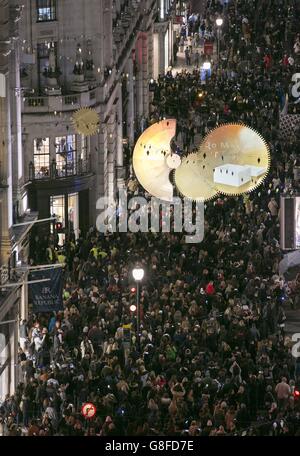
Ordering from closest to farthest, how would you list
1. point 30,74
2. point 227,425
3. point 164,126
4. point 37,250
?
point 227,425 < point 164,126 < point 37,250 < point 30,74

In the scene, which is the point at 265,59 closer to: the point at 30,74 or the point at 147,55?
the point at 147,55

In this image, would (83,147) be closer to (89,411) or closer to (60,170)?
(60,170)

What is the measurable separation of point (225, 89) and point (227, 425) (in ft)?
171

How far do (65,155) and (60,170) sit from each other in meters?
0.73

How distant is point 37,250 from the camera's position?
76.0m

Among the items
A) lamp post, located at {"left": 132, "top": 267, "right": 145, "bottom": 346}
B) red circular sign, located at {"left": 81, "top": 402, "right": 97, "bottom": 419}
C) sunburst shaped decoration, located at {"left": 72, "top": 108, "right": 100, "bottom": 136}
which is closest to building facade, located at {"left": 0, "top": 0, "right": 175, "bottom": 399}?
sunburst shaped decoration, located at {"left": 72, "top": 108, "right": 100, "bottom": 136}

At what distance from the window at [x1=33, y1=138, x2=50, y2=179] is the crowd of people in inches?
105

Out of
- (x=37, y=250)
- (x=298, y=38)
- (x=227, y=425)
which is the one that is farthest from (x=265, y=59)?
(x=227, y=425)

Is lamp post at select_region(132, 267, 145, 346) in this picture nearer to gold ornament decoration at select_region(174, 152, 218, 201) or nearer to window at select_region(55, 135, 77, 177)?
gold ornament decoration at select_region(174, 152, 218, 201)

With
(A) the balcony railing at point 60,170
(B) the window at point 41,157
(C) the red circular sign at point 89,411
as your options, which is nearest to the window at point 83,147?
(A) the balcony railing at point 60,170

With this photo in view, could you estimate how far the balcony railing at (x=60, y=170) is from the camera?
8112 centimetres

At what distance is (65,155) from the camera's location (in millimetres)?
82625

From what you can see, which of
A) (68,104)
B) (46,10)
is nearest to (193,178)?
(68,104)

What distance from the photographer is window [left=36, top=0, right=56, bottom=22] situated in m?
82.9
